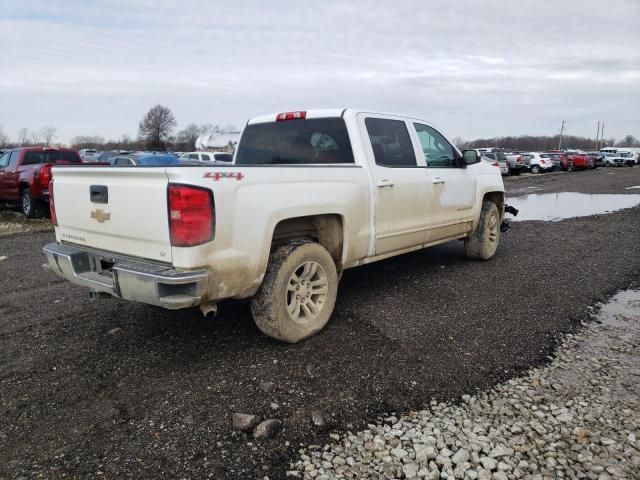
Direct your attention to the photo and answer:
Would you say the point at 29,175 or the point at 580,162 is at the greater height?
the point at 29,175

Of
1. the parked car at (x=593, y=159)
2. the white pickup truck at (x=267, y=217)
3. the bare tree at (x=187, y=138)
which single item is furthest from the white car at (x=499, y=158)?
the bare tree at (x=187, y=138)

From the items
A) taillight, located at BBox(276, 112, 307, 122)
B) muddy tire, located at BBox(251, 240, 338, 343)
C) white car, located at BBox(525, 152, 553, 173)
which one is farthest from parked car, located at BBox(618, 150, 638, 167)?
muddy tire, located at BBox(251, 240, 338, 343)

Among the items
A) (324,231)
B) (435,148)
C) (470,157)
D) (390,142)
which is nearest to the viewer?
(324,231)

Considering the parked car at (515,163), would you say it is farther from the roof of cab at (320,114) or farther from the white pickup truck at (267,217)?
the roof of cab at (320,114)

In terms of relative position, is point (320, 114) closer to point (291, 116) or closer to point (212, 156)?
point (291, 116)

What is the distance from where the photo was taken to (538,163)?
33625mm

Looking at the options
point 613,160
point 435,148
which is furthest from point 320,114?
point 613,160

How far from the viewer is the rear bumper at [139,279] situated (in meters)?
3.12

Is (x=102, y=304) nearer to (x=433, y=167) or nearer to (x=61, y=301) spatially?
(x=61, y=301)

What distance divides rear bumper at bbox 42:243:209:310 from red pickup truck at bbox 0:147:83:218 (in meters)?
8.81

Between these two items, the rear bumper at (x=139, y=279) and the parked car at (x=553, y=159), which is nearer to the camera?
the rear bumper at (x=139, y=279)

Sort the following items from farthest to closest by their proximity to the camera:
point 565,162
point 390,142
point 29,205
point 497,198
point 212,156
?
point 565,162 → point 212,156 → point 29,205 → point 497,198 → point 390,142

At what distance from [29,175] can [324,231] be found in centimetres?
1034

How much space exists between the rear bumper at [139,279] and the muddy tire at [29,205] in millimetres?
9480
